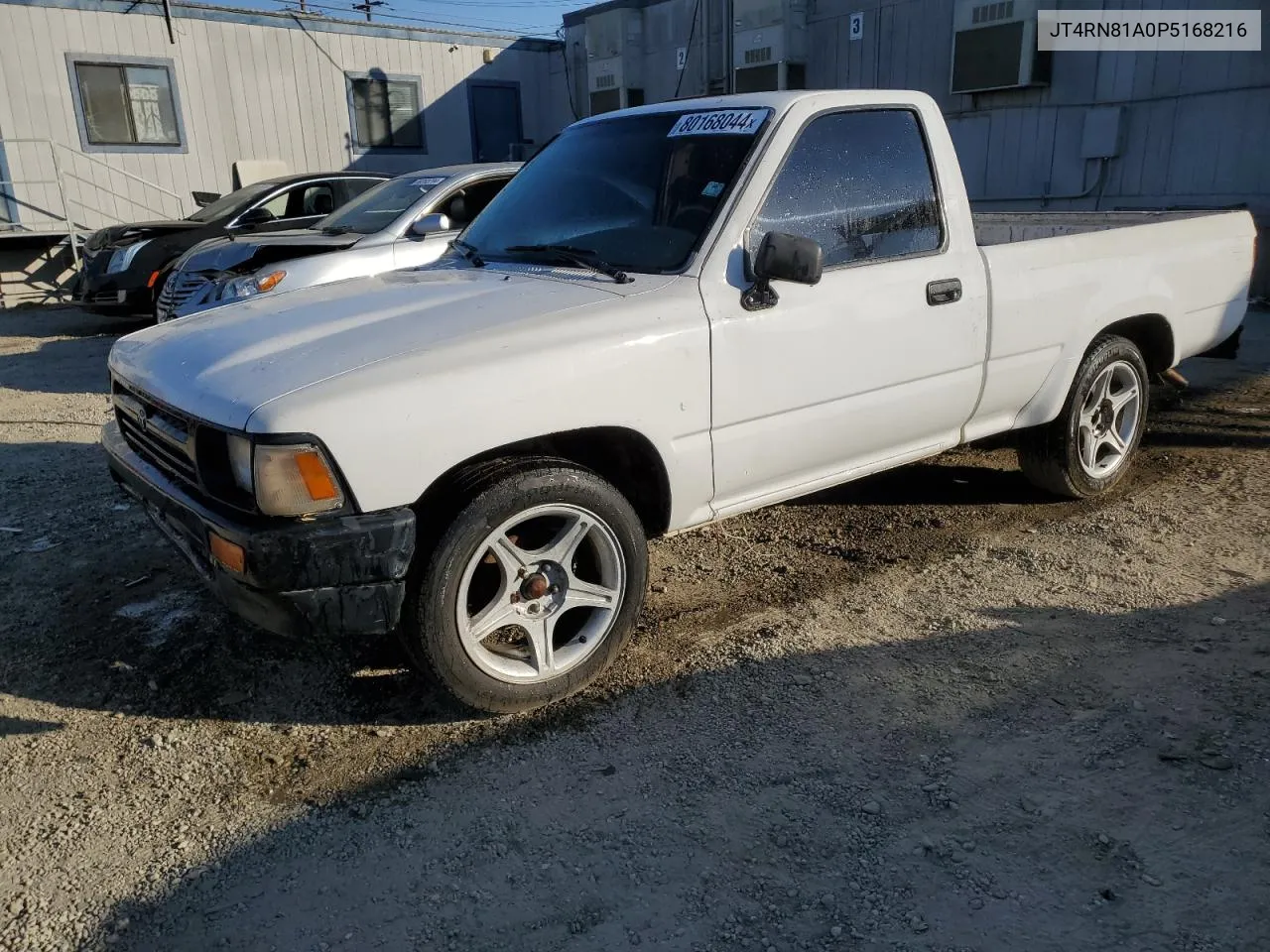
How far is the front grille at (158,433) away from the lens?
9.30 ft

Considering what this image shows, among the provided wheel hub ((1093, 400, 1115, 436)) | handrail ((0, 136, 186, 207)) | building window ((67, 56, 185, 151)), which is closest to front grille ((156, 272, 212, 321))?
wheel hub ((1093, 400, 1115, 436))

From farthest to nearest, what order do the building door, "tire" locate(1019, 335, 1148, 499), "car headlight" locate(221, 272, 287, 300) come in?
1. the building door
2. "car headlight" locate(221, 272, 287, 300)
3. "tire" locate(1019, 335, 1148, 499)

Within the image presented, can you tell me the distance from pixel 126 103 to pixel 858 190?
1478cm

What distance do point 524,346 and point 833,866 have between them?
1.64 m

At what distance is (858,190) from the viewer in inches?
143

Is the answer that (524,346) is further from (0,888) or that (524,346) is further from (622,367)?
(0,888)

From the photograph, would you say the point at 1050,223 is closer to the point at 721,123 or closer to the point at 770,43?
the point at 721,123

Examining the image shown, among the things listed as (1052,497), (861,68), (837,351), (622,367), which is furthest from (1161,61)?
(622,367)

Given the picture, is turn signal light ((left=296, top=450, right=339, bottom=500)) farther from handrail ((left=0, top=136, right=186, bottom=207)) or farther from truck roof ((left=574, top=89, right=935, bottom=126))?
handrail ((left=0, top=136, right=186, bottom=207))

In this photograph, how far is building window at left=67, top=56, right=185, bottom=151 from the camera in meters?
14.3

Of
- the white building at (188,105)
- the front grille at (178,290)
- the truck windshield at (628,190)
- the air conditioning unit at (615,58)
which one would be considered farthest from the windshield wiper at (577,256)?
the air conditioning unit at (615,58)

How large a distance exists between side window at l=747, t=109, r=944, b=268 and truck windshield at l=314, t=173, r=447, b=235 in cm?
471

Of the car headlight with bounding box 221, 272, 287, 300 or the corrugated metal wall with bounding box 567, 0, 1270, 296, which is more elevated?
the corrugated metal wall with bounding box 567, 0, 1270, 296

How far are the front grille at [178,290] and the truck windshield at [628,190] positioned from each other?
14.7 ft
